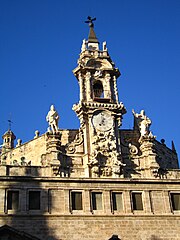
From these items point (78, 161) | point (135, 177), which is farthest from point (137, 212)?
point (78, 161)

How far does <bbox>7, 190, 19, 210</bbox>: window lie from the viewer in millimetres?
30828

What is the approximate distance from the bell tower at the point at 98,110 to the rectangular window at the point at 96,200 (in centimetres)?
232

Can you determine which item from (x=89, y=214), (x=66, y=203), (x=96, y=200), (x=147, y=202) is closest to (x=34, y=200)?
(x=66, y=203)

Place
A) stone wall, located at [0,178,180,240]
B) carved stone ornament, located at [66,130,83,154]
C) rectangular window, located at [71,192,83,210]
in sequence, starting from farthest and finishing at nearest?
carved stone ornament, located at [66,130,83,154]
rectangular window, located at [71,192,83,210]
stone wall, located at [0,178,180,240]

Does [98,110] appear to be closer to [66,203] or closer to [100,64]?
[100,64]

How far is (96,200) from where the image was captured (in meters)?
32.6

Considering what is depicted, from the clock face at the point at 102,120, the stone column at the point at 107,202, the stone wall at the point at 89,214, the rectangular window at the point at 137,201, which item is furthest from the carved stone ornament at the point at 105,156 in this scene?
the rectangular window at the point at 137,201

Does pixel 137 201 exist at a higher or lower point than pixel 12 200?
lower

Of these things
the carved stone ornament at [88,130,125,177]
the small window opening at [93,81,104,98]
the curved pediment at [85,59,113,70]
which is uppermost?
the curved pediment at [85,59,113,70]

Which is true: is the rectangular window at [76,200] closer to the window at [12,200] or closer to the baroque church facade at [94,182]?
the baroque church facade at [94,182]

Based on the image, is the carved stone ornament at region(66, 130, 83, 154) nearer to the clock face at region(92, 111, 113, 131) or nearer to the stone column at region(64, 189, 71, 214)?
the clock face at region(92, 111, 113, 131)

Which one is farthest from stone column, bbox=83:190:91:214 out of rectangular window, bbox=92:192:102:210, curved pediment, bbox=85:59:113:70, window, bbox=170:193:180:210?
curved pediment, bbox=85:59:113:70

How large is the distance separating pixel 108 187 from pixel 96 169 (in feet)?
7.46

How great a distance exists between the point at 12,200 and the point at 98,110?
11816 mm
